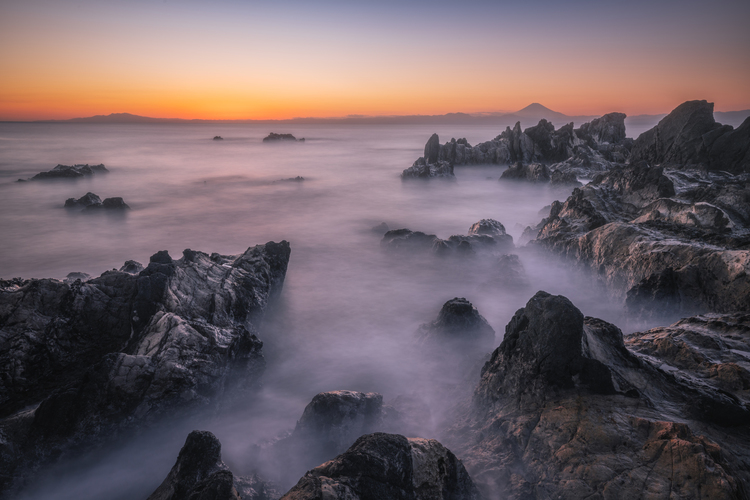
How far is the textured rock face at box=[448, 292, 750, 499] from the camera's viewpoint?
3.49 m

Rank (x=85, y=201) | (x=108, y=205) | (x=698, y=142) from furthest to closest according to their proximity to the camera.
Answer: (x=85, y=201) < (x=108, y=205) < (x=698, y=142)

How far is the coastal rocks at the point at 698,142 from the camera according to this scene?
695 inches

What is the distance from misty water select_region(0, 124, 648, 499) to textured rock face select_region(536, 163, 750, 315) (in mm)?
811

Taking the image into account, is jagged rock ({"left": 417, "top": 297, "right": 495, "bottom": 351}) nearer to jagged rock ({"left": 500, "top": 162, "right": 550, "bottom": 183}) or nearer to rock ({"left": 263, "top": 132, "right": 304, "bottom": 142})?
jagged rock ({"left": 500, "top": 162, "right": 550, "bottom": 183})

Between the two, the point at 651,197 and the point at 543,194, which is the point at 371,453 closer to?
the point at 651,197

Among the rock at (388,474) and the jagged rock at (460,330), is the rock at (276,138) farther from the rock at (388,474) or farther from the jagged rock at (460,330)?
the rock at (388,474)

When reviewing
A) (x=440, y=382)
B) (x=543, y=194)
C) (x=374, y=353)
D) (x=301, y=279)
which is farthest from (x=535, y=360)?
(x=543, y=194)

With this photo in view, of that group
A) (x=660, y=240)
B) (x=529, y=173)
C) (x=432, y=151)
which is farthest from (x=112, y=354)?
(x=432, y=151)

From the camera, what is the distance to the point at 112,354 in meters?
5.58

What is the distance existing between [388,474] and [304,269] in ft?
37.1

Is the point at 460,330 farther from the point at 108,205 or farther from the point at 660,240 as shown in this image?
the point at 108,205

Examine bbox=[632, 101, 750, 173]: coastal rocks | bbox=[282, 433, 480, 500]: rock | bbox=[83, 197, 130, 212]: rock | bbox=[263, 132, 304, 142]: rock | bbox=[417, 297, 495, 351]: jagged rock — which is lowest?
bbox=[417, 297, 495, 351]: jagged rock

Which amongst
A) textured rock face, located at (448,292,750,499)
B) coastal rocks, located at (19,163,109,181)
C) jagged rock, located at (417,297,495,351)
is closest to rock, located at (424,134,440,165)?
jagged rock, located at (417,297,495,351)

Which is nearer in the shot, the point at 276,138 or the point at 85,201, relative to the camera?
the point at 85,201
